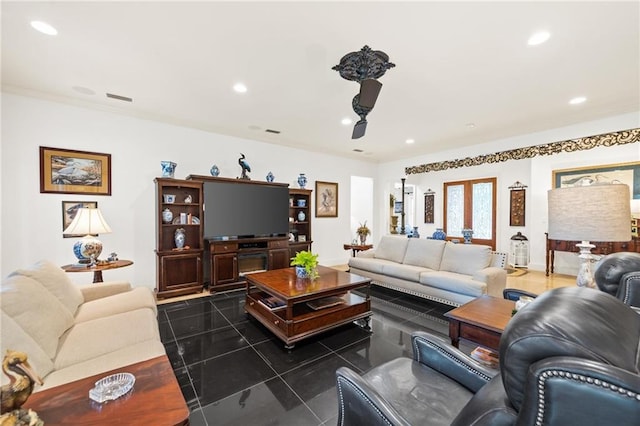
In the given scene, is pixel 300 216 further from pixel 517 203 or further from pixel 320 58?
pixel 517 203

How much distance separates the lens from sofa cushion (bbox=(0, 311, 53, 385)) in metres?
1.27

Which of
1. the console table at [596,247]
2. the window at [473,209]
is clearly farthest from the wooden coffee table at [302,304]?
the window at [473,209]

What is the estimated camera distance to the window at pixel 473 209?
232 inches

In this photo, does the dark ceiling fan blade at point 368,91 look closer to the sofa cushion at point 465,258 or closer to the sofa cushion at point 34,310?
the sofa cushion at point 465,258

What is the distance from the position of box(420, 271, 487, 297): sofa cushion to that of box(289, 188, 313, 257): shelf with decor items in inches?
105

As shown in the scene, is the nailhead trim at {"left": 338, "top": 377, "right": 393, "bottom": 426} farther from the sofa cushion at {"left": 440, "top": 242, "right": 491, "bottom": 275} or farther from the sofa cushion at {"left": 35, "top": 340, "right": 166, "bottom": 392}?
the sofa cushion at {"left": 440, "top": 242, "right": 491, "bottom": 275}

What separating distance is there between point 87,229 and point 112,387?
2589 millimetres

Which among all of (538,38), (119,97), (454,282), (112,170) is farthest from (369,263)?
(119,97)

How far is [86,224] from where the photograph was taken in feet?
9.76

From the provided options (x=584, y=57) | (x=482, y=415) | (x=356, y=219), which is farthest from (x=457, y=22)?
(x=356, y=219)

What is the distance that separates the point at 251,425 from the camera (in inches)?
62.7

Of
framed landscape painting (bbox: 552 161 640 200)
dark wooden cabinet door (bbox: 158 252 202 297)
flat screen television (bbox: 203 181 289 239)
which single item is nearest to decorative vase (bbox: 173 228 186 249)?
dark wooden cabinet door (bbox: 158 252 202 297)

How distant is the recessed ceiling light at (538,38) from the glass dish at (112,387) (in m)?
3.74

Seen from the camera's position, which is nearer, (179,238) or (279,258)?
(179,238)
